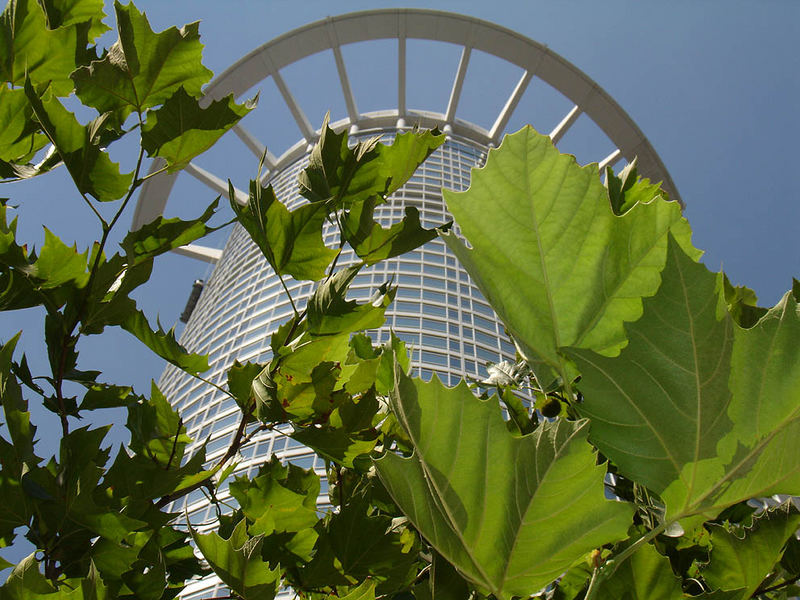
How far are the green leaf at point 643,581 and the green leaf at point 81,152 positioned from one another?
762 millimetres

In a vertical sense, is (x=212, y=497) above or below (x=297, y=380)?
below

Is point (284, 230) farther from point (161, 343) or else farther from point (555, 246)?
point (555, 246)

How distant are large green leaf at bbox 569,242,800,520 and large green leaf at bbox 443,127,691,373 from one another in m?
0.05

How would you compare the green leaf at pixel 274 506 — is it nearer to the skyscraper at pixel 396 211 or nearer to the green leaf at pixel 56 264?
the green leaf at pixel 56 264

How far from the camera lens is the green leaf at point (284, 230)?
714 mm

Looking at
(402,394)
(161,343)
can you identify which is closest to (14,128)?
(161,343)

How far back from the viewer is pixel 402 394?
14.4 inches

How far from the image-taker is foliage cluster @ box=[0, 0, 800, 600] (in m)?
0.38

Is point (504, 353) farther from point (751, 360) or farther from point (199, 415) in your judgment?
point (751, 360)

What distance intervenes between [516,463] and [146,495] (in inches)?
21.6


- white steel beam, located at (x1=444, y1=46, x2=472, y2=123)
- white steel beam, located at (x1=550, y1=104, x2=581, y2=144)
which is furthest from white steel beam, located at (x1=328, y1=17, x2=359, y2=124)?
white steel beam, located at (x1=550, y1=104, x2=581, y2=144)

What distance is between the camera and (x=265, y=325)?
9.73 meters

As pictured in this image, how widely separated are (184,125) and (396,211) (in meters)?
10.7

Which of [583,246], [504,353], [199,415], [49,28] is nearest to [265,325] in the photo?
[199,415]
